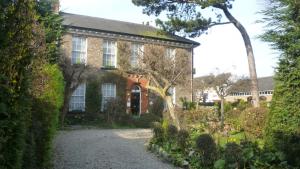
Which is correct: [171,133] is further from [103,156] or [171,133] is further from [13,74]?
[13,74]

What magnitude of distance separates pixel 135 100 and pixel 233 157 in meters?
20.4

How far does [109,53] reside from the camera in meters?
27.5

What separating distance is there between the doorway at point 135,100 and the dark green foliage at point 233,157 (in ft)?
65.4

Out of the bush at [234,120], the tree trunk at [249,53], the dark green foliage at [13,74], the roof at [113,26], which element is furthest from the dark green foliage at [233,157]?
the roof at [113,26]

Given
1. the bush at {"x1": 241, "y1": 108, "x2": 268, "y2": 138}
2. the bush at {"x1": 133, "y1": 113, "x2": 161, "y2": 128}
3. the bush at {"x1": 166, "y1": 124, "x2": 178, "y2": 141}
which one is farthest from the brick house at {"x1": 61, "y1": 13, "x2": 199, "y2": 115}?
the bush at {"x1": 166, "y1": 124, "x2": 178, "y2": 141}

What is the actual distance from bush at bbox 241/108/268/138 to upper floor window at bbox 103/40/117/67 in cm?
1413

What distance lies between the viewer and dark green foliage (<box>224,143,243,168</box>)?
27.3ft

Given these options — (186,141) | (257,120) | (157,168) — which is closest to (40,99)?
(157,168)

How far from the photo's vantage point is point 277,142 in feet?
28.8

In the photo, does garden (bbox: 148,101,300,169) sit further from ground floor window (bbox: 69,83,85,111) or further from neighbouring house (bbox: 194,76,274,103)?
neighbouring house (bbox: 194,76,274,103)

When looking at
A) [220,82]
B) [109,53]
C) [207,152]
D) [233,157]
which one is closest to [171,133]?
[207,152]

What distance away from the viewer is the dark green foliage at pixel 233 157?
8316mm

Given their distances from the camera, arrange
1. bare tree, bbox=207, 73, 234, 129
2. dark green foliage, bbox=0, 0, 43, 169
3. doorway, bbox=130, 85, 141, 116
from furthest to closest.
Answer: bare tree, bbox=207, 73, 234, 129
doorway, bbox=130, 85, 141, 116
dark green foliage, bbox=0, 0, 43, 169

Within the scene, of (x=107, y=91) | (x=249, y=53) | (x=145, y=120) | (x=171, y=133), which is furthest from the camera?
(x=107, y=91)
